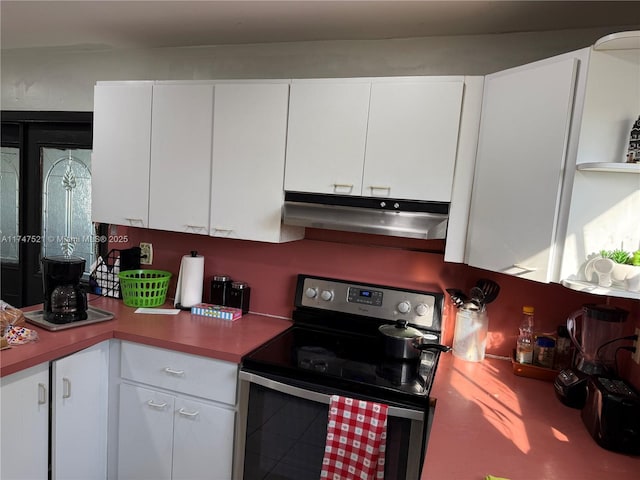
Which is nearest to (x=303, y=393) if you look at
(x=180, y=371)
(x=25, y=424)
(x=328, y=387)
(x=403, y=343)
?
(x=328, y=387)

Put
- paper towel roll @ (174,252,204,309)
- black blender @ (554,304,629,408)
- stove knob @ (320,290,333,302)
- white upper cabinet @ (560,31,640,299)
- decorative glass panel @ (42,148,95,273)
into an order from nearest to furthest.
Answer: white upper cabinet @ (560,31,640,299), black blender @ (554,304,629,408), stove knob @ (320,290,333,302), paper towel roll @ (174,252,204,309), decorative glass panel @ (42,148,95,273)

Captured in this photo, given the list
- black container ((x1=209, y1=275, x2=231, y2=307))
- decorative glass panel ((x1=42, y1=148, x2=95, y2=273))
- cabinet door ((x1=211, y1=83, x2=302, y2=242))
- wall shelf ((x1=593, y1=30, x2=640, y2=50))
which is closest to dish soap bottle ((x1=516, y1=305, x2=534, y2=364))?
wall shelf ((x1=593, y1=30, x2=640, y2=50))

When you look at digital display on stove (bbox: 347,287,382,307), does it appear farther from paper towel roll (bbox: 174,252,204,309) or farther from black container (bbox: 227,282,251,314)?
paper towel roll (bbox: 174,252,204,309)

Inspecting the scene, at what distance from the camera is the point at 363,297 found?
7.39 ft

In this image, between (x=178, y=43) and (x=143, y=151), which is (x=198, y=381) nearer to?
(x=143, y=151)

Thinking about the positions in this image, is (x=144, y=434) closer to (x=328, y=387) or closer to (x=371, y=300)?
(x=328, y=387)

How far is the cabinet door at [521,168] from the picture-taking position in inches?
60.4

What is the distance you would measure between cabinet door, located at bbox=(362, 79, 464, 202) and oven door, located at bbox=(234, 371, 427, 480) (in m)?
0.86

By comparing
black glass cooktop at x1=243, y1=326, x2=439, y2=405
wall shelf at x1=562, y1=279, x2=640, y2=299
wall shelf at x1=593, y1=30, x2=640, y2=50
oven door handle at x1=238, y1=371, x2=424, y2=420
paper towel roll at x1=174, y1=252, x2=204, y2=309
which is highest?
wall shelf at x1=593, y1=30, x2=640, y2=50

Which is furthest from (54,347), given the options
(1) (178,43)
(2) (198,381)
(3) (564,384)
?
(3) (564,384)

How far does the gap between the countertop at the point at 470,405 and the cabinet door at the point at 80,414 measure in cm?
8

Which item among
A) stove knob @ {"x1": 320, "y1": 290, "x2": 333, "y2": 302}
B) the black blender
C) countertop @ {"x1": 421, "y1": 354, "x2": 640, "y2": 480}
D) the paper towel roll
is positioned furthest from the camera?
the paper towel roll

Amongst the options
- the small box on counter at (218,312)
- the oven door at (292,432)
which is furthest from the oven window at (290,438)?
the small box on counter at (218,312)

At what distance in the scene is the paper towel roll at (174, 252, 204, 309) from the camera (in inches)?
95.1
